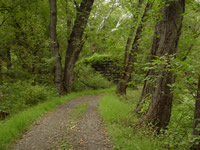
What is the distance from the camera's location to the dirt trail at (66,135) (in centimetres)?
469

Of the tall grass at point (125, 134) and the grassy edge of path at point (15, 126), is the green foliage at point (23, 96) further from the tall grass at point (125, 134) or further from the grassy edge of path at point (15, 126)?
the tall grass at point (125, 134)

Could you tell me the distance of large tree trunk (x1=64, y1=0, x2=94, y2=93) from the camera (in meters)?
12.3

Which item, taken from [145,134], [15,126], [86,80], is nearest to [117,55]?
[86,80]

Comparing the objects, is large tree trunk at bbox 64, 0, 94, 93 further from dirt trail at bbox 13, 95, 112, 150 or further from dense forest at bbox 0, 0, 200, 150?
dirt trail at bbox 13, 95, 112, 150

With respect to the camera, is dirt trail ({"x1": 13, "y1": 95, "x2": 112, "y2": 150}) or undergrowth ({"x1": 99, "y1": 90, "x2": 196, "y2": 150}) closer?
undergrowth ({"x1": 99, "y1": 90, "x2": 196, "y2": 150})

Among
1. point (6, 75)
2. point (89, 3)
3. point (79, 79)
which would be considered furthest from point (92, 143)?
point (79, 79)

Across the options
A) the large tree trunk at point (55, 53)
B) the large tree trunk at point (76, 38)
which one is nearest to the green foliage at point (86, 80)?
the large tree trunk at point (76, 38)

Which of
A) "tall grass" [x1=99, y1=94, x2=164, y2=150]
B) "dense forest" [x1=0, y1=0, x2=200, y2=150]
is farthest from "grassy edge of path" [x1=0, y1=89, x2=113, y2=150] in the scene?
"tall grass" [x1=99, y1=94, x2=164, y2=150]

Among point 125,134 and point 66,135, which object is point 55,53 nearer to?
point 66,135

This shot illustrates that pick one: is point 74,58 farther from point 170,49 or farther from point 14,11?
Result: point 170,49

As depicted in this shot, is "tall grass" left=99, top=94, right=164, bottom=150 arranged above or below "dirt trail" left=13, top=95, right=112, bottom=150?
above

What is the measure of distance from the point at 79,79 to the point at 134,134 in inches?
461

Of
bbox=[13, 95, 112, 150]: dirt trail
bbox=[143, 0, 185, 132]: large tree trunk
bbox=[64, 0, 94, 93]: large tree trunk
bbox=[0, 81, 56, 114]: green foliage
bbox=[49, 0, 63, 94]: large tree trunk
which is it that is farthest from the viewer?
bbox=[64, 0, 94, 93]: large tree trunk

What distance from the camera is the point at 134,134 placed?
5.23 m
